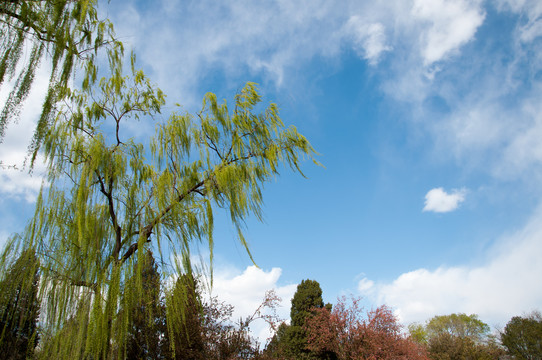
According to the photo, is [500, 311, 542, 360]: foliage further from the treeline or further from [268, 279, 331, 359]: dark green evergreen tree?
[268, 279, 331, 359]: dark green evergreen tree

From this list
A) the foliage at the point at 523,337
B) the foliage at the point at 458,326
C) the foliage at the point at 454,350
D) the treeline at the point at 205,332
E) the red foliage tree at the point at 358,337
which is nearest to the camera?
the treeline at the point at 205,332

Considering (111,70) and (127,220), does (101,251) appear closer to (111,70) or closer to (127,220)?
(127,220)

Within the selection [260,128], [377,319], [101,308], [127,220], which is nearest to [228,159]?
[260,128]

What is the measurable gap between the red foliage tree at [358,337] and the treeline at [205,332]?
4 centimetres

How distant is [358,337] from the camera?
1475 centimetres

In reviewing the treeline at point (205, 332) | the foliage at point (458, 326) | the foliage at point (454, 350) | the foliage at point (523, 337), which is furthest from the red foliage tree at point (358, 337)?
the foliage at point (458, 326)

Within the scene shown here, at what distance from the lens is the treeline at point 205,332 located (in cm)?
363

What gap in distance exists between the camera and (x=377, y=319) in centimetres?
1566

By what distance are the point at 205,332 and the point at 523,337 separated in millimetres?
26381

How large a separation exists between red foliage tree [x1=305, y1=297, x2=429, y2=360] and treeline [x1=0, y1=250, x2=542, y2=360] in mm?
41

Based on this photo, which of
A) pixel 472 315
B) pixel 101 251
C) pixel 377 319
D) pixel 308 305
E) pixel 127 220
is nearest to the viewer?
pixel 101 251

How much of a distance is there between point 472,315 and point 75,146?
142 feet

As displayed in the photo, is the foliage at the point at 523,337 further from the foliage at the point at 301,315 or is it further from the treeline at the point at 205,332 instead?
the foliage at the point at 301,315

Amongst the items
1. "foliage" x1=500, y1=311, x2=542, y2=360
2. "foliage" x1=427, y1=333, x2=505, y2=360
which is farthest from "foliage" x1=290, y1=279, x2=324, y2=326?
"foliage" x1=500, y1=311, x2=542, y2=360
